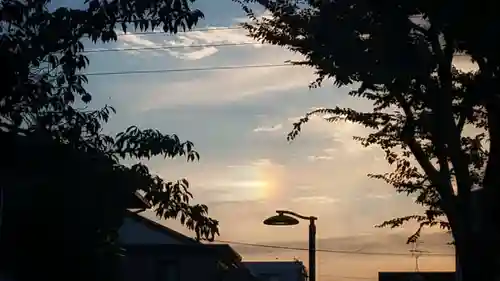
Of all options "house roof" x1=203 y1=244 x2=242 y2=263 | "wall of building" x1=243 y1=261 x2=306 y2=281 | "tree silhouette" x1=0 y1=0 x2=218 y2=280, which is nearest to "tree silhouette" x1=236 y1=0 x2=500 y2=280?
"tree silhouette" x1=0 y1=0 x2=218 y2=280

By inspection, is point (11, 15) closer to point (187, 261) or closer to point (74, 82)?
point (74, 82)

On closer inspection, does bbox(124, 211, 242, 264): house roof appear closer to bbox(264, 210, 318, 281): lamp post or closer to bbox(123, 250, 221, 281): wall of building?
bbox(123, 250, 221, 281): wall of building

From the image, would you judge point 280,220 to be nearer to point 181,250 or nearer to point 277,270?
point 181,250

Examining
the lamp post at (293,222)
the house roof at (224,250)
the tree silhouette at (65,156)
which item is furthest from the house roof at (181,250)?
the tree silhouette at (65,156)

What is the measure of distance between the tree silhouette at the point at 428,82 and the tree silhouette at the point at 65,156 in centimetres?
297

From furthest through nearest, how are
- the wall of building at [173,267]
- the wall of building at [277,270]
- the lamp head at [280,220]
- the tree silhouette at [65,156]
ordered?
the wall of building at [277,270], the wall of building at [173,267], the lamp head at [280,220], the tree silhouette at [65,156]

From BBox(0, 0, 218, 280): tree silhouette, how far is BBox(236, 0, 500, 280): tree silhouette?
2968 mm

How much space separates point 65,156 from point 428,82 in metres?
5.99

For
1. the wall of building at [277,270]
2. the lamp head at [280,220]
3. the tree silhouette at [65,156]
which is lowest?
the tree silhouette at [65,156]

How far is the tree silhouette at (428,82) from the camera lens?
11.7 meters

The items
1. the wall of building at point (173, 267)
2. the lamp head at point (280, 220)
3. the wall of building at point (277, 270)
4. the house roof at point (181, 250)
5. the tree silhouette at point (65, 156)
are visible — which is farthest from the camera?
the wall of building at point (277, 270)

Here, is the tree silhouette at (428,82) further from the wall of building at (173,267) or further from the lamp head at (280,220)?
the wall of building at (173,267)

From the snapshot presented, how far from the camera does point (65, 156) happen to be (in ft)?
41.7

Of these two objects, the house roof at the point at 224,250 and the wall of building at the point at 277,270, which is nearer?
the house roof at the point at 224,250
